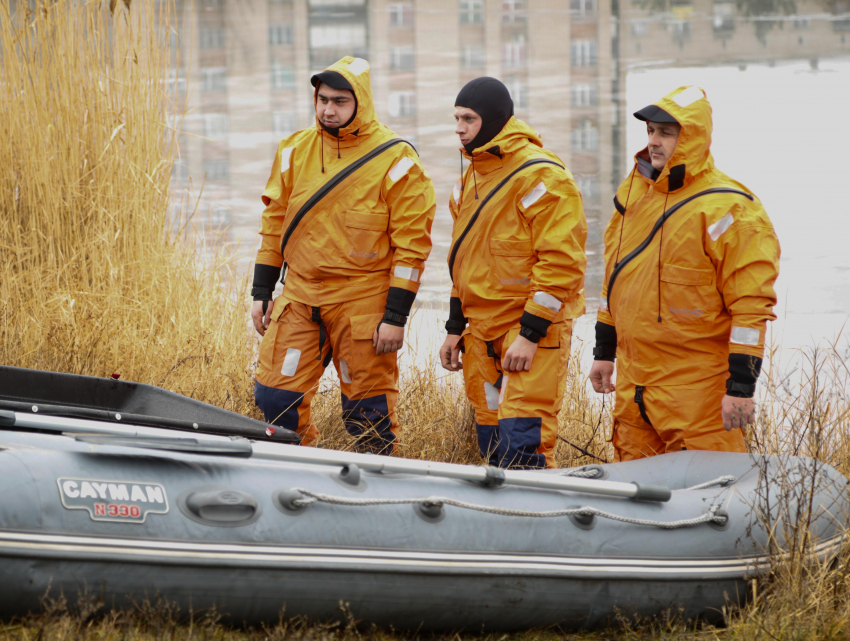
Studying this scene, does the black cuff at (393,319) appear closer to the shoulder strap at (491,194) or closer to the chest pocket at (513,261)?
the shoulder strap at (491,194)

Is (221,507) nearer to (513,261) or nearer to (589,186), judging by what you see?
(513,261)

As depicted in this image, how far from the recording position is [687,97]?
129 inches

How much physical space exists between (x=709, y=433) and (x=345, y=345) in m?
1.49

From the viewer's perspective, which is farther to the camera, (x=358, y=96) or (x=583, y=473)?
(x=358, y=96)

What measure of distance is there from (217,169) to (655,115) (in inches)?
434

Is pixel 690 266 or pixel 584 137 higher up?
pixel 584 137

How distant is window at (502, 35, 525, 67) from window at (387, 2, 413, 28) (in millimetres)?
4450

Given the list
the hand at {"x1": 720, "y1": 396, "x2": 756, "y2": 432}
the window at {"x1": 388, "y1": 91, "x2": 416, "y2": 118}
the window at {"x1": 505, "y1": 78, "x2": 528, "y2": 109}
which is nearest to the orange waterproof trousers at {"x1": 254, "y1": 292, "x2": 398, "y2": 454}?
the hand at {"x1": 720, "y1": 396, "x2": 756, "y2": 432}

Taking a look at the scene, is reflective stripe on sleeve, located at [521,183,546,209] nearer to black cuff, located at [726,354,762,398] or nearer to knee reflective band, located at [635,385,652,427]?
knee reflective band, located at [635,385,652,427]

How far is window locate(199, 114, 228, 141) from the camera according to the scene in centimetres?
1554

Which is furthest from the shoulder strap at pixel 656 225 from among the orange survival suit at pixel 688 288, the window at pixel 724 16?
the window at pixel 724 16

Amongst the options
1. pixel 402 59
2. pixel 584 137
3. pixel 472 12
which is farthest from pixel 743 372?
pixel 472 12

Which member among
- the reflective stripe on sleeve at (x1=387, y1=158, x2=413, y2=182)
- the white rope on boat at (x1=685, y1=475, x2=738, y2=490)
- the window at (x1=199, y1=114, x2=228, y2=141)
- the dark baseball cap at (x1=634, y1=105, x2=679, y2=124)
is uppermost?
the window at (x1=199, y1=114, x2=228, y2=141)

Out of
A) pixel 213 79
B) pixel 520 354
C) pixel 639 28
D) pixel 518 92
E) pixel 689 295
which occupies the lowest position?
pixel 520 354
